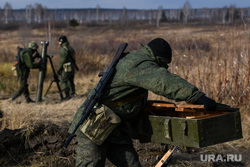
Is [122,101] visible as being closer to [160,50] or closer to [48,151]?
[160,50]

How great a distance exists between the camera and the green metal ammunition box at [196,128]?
241 centimetres

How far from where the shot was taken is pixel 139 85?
8.05 ft

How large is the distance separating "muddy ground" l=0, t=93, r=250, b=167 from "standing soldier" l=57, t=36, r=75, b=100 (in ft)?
13.6

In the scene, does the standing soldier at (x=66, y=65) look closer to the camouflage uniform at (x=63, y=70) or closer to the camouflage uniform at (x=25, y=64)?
the camouflage uniform at (x=63, y=70)

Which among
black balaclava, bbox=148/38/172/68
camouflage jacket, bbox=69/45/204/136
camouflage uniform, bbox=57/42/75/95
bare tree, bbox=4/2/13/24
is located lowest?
camouflage uniform, bbox=57/42/75/95

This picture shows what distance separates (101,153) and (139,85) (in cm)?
72

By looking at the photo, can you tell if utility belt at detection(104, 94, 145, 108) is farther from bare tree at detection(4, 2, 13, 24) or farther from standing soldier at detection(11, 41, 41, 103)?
bare tree at detection(4, 2, 13, 24)

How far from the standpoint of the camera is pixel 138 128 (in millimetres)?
2877

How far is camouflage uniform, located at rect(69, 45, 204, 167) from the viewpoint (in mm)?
2322

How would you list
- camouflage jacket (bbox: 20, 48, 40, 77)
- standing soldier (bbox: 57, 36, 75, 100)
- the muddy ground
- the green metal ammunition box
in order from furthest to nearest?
standing soldier (bbox: 57, 36, 75, 100), camouflage jacket (bbox: 20, 48, 40, 77), the muddy ground, the green metal ammunition box

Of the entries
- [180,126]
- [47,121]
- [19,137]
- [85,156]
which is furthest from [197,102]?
[47,121]

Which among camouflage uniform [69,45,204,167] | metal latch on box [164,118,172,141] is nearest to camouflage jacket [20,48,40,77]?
camouflage uniform [69,45,204,167]

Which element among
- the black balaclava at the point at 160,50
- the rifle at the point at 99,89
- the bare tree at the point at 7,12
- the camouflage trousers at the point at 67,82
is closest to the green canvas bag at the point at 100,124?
the rifle at the point at 99,89

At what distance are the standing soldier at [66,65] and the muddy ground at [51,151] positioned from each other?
4.15 m
